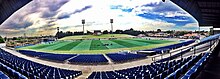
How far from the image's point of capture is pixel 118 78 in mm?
14773

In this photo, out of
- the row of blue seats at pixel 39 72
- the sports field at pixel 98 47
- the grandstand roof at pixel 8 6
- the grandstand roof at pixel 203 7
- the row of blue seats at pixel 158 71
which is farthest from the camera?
the sports field at pixel 98 47

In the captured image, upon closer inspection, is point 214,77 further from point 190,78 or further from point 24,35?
point 24,35

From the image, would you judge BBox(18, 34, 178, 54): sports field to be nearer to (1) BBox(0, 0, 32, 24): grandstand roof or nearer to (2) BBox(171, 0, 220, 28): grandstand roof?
(1) BBox(0, 0, 32, 24): grandstand roof

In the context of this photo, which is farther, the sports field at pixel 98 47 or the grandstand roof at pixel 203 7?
the sports field at pixel 98 47

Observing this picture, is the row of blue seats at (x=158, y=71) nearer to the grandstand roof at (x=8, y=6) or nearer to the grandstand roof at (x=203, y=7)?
the grandstand roof at (x=203, y=7)

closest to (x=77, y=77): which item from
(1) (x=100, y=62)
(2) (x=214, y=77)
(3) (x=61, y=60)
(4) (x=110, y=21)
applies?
(1) (x=100, y=62)

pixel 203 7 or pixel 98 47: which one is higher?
pixel 203 7

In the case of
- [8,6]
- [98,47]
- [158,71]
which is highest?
[8,6]

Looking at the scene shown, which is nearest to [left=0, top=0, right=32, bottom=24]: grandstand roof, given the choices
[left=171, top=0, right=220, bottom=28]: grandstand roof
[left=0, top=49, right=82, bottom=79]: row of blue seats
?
[left=0, top=49, right=82, bottom=79]: row of blue seats

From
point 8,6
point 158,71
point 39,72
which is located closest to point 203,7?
point 158,71

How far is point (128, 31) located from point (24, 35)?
67.5 meters

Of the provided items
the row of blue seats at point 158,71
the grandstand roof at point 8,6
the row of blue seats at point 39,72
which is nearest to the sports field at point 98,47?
the grandstand roof at point 8,6

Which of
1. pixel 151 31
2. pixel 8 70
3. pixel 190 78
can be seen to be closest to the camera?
pixel 190 78

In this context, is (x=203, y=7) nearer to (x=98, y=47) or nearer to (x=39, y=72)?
(x=39, y=72)
